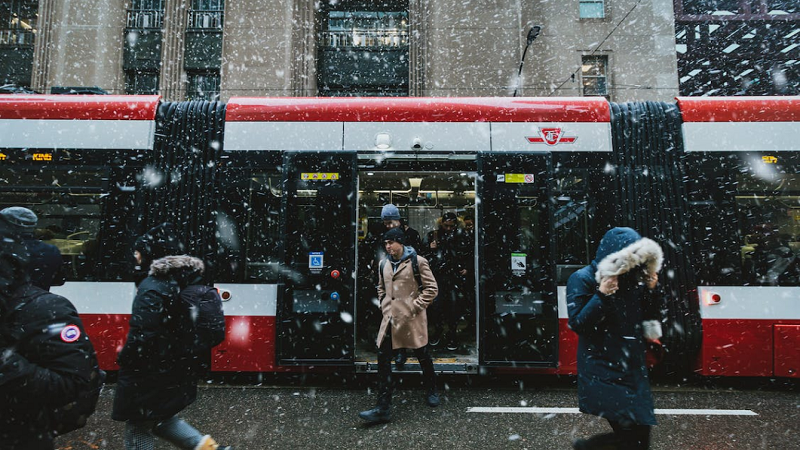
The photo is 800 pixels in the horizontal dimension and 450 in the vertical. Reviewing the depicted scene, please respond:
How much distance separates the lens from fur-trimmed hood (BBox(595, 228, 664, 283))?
2.32m

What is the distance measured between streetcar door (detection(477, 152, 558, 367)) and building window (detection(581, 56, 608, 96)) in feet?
38.0

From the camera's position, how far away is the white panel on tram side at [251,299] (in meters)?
5.00

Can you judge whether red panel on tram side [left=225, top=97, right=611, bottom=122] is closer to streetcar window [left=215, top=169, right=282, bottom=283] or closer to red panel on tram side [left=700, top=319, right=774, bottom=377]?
streetcar window [left=215, top=169, right=282, bottom=283]

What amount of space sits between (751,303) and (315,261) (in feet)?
15.9

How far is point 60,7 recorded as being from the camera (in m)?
14.7

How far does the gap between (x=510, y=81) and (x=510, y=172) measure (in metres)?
10.5

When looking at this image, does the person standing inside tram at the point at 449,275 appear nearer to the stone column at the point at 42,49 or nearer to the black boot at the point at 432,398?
the black boot at the point at 432,398

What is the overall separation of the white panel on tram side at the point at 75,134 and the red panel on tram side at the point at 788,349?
24.1ft

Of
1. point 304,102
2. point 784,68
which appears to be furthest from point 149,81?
point 784,68

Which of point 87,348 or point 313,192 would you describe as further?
point 313,192

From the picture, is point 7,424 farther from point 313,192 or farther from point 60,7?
point 60,7

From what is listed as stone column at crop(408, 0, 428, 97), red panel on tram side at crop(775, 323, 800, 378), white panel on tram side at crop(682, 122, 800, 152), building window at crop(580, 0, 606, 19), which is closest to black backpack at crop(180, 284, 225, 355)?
white panel on tram side at crop(682, 122, 800, 152)

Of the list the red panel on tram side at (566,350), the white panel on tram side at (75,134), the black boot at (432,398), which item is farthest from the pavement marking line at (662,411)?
the white panel on tram side at (75,134)

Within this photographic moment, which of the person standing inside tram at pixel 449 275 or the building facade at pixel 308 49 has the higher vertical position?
the building facade at pixel 308 49
